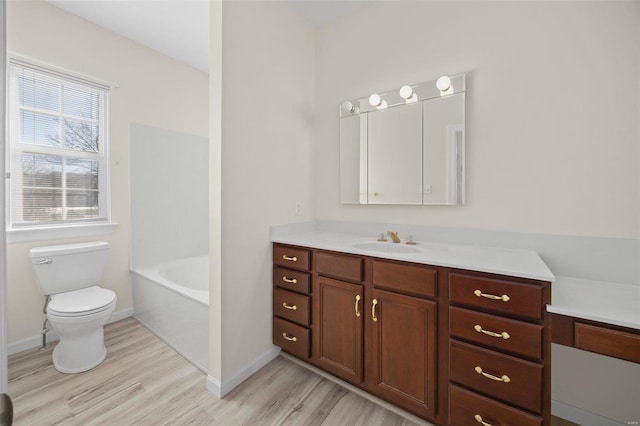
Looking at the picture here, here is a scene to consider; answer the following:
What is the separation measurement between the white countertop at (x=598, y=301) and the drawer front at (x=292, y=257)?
1262 millimetres

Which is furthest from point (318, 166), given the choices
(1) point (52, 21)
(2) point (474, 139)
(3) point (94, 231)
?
(1) point (52, 21)

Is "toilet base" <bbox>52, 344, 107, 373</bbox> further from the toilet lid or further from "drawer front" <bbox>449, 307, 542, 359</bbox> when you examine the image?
"drawer front" <bbox>449, 307, 542, 359</bbox>

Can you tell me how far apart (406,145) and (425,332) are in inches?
49.7

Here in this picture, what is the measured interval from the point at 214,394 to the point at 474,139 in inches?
91.1

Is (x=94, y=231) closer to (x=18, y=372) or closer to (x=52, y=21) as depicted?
(x=18, y=372)

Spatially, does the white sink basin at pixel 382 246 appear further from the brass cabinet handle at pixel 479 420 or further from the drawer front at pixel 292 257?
the brass cabinet handle at pixel 479 420

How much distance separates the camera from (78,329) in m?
1.83

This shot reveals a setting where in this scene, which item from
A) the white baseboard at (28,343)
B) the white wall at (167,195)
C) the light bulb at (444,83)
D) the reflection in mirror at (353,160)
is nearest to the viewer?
the light bulb at (444,83)

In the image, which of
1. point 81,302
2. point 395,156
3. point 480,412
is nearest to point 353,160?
point 395,156

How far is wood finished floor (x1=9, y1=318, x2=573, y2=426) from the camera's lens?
4.86ft

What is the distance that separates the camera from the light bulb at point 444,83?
1.74 meters

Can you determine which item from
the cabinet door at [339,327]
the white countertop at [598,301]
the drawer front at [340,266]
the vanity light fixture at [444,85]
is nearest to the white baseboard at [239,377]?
the cabinet door at [339,327]

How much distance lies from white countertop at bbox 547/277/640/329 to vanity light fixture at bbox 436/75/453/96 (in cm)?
129

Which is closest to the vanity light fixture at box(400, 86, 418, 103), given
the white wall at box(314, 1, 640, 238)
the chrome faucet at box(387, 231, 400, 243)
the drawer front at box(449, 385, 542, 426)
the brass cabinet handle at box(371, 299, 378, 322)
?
the white wall at box(314, 1, 640, 238)
